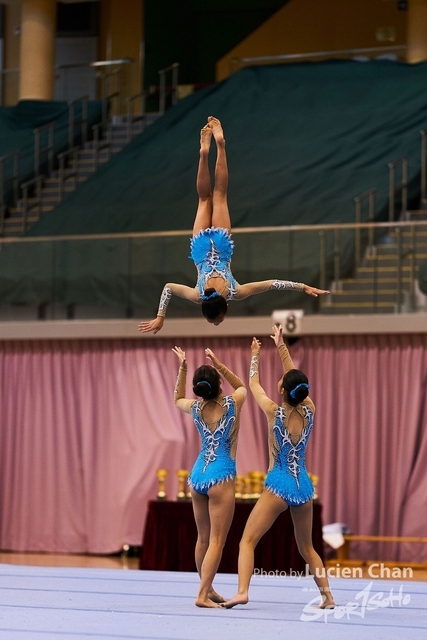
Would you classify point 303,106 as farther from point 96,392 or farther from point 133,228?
point 96,392

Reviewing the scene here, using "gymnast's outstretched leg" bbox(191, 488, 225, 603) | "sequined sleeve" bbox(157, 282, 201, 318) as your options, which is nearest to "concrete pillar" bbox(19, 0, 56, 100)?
"sequined sleeve" bbox(157, 282, 201, 318)

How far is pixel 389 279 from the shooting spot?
36.1ft

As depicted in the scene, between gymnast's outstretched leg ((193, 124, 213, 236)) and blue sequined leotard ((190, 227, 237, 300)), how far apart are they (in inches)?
4.8

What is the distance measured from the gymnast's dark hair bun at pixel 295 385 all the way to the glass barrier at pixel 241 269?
4969 mm

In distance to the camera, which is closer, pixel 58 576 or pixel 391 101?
pixel 58 576

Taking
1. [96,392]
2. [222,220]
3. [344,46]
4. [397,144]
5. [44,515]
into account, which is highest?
[344,46]

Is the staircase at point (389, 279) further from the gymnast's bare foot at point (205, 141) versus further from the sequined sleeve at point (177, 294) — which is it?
the sequined sleeve at point (177, 294)

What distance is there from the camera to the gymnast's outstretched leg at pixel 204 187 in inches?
287

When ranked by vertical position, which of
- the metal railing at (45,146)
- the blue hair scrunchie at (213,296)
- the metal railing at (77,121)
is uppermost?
the metal railing at (77,121)

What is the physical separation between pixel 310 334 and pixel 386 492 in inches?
68.3

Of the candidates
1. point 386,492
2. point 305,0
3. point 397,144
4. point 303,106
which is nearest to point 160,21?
point 305,0

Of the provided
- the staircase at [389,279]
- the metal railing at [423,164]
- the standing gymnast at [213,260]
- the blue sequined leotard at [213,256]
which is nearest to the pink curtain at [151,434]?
the staircase at [389,279]

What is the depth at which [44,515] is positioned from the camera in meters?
12.2

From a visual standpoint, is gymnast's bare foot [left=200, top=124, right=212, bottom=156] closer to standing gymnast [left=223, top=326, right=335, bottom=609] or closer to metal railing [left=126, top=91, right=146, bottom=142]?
standing gymnast [left=223, top=326, right=335, bottom=609]
